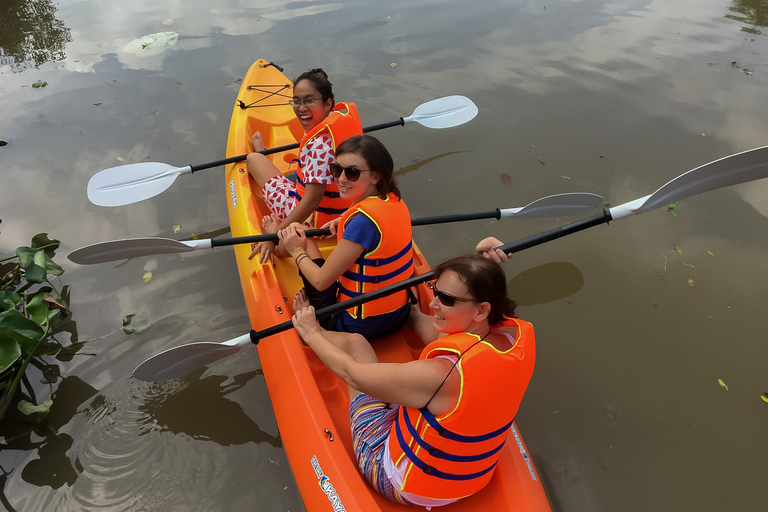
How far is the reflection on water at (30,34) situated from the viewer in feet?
21.3

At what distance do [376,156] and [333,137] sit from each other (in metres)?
0.76

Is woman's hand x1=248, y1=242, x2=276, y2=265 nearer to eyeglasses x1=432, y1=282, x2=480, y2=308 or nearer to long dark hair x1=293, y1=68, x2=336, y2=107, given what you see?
long dark hair x1=293, y1=68, x2=336, y2=107

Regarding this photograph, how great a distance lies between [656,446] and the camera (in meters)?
2.68

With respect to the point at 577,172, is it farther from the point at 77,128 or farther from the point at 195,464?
the point at 77,128

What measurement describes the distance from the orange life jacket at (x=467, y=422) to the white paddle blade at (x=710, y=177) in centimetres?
141

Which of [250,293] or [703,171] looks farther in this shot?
[250,293]

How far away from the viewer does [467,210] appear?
428 centimetres

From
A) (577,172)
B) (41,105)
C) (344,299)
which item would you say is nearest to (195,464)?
(344,299)

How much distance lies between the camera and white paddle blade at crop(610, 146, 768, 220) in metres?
2.49

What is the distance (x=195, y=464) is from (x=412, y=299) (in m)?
1.45

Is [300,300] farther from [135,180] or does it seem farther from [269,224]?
[135,180]

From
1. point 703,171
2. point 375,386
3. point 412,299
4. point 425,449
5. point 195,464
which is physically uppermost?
point 703,171

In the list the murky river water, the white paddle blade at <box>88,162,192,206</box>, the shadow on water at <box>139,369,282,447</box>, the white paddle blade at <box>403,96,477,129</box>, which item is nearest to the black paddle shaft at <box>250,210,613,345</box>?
the shadow on water at <box>139,369,282,447</box>

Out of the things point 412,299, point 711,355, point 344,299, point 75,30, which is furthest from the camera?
point 75,30
